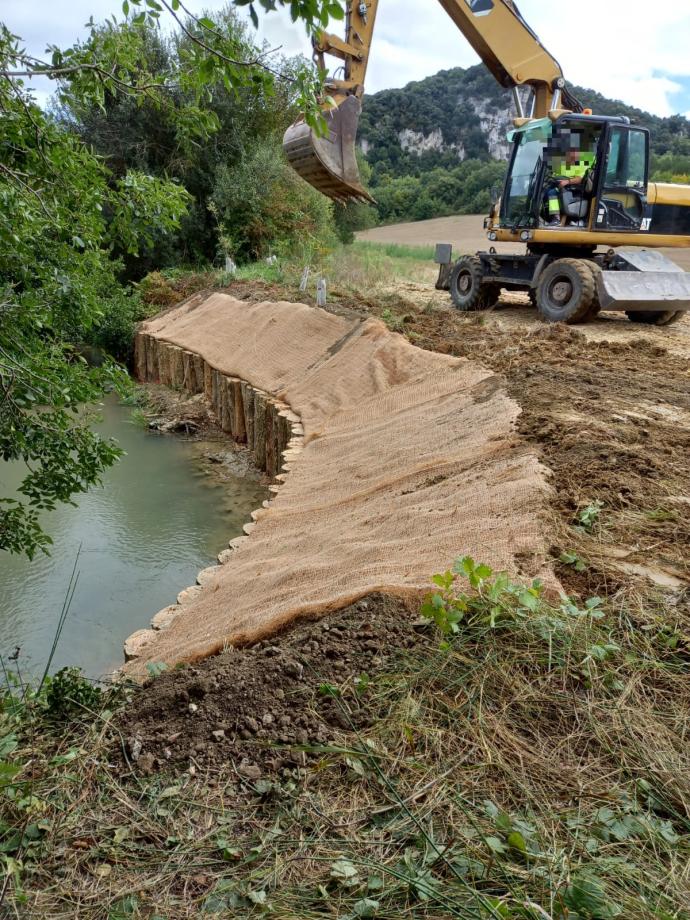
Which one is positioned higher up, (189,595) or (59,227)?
(59,227)

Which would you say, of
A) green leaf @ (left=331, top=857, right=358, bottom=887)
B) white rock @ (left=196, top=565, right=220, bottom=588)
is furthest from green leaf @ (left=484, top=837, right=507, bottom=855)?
white rock @ (left=196, top=565, right=220, bottom=588)

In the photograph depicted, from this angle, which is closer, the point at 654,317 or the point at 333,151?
the point at 333,151

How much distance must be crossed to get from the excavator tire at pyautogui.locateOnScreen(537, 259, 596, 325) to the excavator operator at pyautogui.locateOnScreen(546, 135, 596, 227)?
0.89 m

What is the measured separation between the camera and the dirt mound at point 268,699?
8.18 ft

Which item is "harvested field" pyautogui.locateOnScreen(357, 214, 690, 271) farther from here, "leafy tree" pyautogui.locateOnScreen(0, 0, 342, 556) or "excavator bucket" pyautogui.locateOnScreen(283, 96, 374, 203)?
"leafy tree" pyautogui.locateOnScreen(0, 0, 342, 556)

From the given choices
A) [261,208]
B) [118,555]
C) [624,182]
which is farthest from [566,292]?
[261,208]

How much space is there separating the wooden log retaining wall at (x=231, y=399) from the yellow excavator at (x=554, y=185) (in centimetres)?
304

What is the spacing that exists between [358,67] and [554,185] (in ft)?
10.8

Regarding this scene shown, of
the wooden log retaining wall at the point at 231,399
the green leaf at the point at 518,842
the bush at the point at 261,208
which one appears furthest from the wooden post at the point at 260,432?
the bush at the point at 261,208

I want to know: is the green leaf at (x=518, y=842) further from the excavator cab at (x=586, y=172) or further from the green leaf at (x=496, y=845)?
the excavator cab at (x=586, y=172)

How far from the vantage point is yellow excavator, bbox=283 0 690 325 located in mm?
9070

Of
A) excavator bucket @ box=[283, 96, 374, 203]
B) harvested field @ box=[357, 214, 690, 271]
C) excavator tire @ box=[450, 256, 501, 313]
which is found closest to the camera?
excavator bucket @ box=[283, 96, 374, 203]

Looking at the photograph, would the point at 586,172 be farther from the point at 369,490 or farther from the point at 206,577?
the point at 206,577

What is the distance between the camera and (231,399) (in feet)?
33.7
